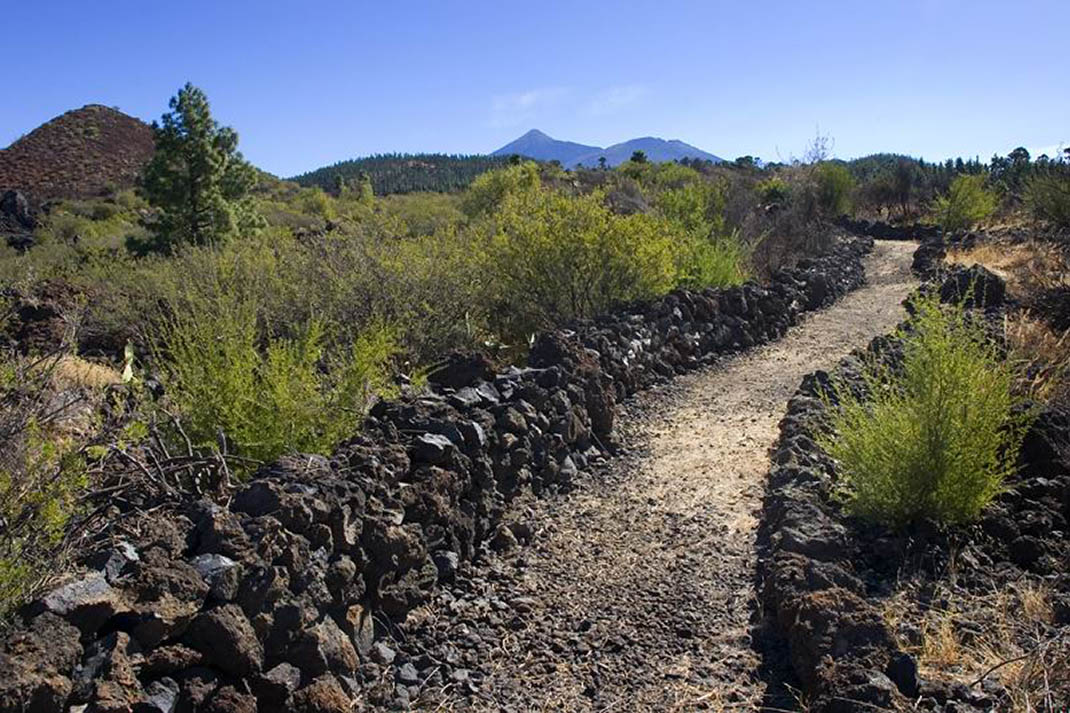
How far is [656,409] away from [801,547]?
3476 millimetres

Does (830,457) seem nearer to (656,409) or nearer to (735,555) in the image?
(735,555)

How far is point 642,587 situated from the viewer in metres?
4.57

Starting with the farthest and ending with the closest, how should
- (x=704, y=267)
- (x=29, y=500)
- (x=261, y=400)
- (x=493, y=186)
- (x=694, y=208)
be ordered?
1. (x=493, y=186)
2. (x=694, y=208)
3. (x=704, y=267)
4. (x=261, y=400)
5. (x=29, y=500)

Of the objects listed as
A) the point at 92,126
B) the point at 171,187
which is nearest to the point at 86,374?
the point at 171,187

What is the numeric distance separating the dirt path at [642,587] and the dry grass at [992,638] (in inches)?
28.6

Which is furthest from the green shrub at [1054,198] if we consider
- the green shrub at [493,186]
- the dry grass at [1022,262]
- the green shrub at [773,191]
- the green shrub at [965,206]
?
the green shrub at [493,186]

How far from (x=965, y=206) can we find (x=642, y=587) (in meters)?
27.5

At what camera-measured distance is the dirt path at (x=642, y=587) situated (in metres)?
3.71

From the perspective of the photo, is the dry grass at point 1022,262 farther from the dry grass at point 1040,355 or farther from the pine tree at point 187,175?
the pine tree at point 187,175

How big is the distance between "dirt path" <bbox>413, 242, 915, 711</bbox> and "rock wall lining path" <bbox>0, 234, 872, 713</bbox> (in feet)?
0.92

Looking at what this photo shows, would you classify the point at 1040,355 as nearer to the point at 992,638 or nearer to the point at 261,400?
the point at 992,638

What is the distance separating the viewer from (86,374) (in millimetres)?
8125

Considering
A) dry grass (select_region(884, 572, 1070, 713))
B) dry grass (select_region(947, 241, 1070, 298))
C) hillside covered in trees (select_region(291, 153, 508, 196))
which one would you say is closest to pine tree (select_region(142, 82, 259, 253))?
dry grass (select_region(947, 241, 1070, 298))

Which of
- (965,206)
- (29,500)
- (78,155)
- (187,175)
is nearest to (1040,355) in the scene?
(29,500)
